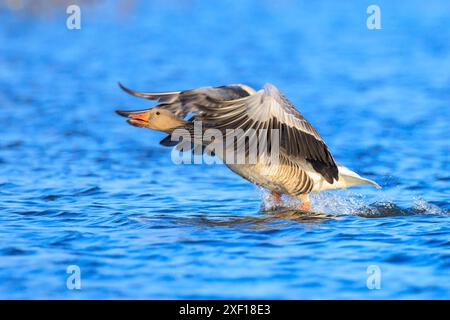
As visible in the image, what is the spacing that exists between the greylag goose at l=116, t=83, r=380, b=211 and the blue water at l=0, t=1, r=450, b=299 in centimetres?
38

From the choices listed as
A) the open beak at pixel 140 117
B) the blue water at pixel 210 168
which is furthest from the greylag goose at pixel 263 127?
the blue water at pixel 210 168

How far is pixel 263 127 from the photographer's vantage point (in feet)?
27.9

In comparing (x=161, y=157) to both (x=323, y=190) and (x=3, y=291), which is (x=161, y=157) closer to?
(x=323, y=190)

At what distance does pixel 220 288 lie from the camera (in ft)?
23.7

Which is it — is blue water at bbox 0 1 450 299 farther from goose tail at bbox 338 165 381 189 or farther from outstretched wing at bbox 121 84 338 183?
outstretched wing at bbox 121 84 338 183

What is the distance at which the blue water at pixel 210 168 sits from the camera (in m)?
7.64

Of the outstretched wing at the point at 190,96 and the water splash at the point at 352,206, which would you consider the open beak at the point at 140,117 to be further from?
the water splash at the point at 352,206

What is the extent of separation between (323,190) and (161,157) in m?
3.91

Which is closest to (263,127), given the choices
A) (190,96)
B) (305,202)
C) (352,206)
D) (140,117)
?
(190,96)

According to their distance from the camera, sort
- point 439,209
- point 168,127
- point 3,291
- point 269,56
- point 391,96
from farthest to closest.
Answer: point 269,56, point 391,96, point 439,209, point 168,127, point 3,291

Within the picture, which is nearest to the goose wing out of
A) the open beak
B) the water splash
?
the open beak

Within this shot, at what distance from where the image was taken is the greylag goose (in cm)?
840

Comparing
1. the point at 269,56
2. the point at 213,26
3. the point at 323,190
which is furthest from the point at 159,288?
the point at 213,26

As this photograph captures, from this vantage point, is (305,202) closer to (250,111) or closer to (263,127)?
(263,127)
